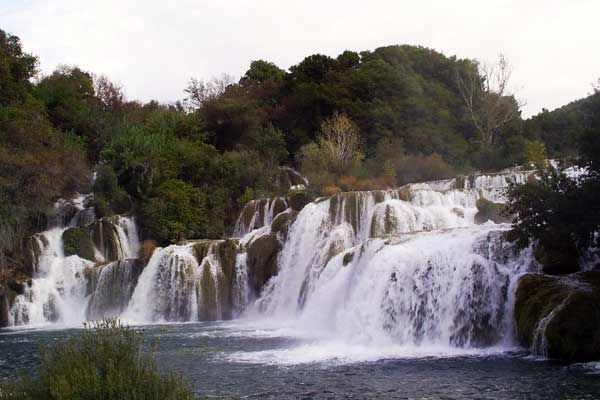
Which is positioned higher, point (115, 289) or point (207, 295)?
point (115, 289)

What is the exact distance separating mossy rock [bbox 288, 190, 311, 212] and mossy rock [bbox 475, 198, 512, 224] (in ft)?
25.3

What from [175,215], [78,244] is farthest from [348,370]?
[175,215]

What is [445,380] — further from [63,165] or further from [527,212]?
[63,165]

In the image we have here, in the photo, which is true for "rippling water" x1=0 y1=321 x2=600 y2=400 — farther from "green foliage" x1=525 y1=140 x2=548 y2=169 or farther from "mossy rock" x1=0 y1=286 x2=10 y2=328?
"green foliage" x1=525 y1=140 x2=548 y2=169

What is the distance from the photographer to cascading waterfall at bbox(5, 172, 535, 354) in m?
19.8

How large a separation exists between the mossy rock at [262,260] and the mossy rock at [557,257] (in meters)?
12.9

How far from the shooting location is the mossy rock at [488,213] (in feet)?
92.3

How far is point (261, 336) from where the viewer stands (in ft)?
76.4

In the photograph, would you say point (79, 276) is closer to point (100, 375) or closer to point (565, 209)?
point (565, 209)

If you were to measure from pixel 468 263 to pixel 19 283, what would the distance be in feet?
66.8

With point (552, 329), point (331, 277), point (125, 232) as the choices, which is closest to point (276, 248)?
point (331, 277)

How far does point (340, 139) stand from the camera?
43.2 metres

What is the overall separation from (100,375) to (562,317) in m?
11.1

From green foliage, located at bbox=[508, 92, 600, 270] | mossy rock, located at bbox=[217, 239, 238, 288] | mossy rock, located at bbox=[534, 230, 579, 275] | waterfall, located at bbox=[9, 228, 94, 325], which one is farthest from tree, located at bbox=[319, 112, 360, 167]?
mossy rock, located at bbox=[534, 230, 579, 275]
